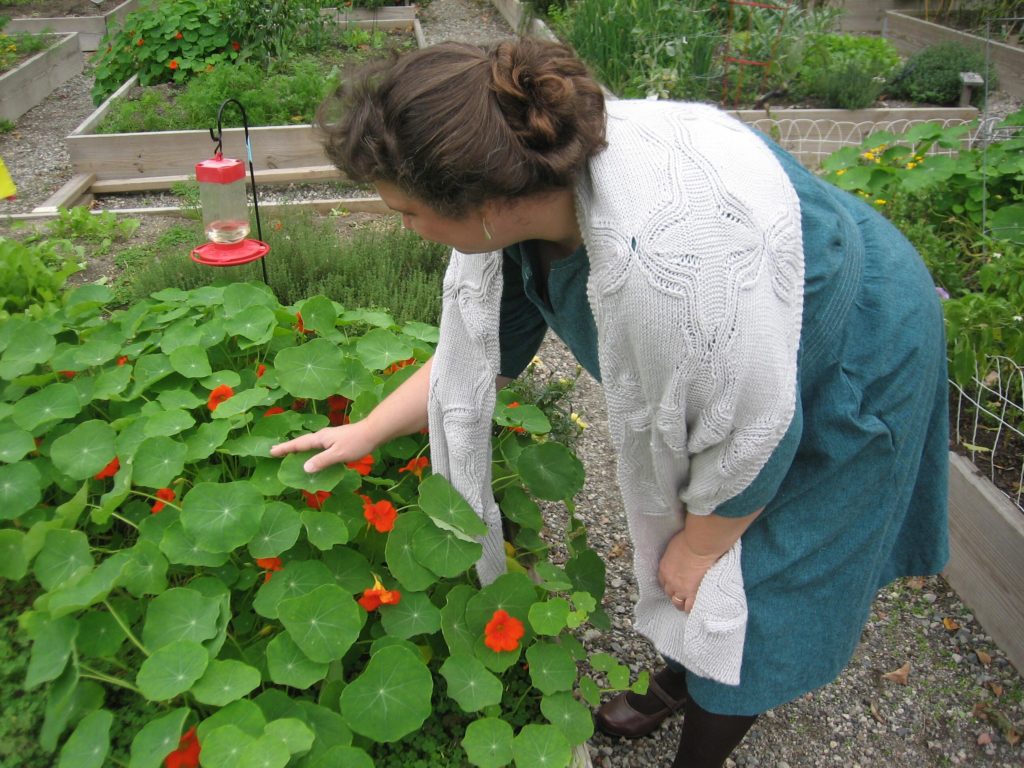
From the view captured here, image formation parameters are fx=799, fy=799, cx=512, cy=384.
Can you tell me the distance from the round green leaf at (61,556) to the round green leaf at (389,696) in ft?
1.92

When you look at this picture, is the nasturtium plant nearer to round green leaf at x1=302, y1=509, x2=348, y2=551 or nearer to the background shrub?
round green leaf at x1=302, y1=509, x2=348, y2=551

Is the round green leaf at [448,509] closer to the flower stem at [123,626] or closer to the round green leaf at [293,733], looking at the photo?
the round green leaf at [293,733]

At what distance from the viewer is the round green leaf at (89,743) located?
4.21 feet

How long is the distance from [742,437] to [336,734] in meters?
0.88

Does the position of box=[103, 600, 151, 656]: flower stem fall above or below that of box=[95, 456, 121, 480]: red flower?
below

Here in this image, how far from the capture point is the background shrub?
239 inches

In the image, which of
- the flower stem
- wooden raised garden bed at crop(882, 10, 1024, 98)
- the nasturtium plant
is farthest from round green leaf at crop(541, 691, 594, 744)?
wooden raised garden bed at crop(882, 10, 1024, 98)

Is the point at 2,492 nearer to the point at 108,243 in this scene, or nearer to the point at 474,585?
the point at 474,585

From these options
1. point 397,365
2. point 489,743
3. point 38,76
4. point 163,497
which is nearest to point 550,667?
point 489,743

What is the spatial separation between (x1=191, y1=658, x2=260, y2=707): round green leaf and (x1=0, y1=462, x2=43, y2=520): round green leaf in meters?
0.61

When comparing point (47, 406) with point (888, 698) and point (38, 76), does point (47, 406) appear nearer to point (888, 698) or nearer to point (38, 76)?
point (888, 698)

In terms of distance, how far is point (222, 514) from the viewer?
1.53m

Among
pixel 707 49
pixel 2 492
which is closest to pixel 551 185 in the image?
pixel 2 492

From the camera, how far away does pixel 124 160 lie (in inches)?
193
